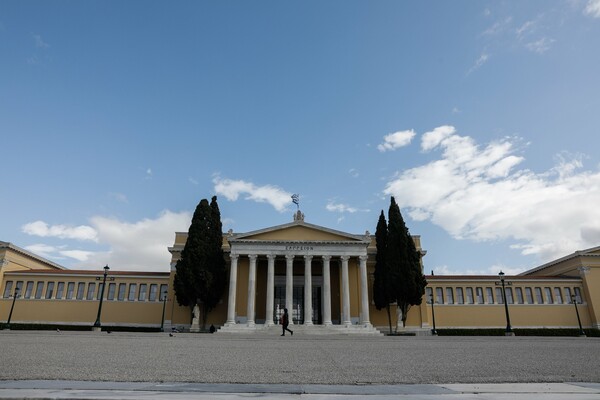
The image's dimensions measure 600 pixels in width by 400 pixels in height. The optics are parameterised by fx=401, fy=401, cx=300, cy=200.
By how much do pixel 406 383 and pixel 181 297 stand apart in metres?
33.2

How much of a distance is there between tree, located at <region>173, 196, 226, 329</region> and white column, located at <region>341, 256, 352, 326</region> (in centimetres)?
1168

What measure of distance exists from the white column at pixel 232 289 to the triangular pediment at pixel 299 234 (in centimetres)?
218

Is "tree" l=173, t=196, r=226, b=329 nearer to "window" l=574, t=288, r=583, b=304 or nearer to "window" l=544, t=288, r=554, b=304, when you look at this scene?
"window" l=544, t=288, r=554, b=304

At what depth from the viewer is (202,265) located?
37250mm

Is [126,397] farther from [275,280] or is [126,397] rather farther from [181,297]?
[275,280]

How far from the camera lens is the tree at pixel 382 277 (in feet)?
125

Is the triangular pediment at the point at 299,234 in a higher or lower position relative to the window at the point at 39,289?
higher

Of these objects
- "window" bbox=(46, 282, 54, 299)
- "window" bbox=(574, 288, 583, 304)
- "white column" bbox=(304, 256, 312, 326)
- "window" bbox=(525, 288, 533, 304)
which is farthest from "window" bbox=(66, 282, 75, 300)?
"window" bbox=(574, 288, 583, 304)

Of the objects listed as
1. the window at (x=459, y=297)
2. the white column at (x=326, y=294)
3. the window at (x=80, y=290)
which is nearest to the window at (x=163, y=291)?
the window at (x=80, y=290)

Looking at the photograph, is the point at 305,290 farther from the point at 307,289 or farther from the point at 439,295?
the point at 439,295

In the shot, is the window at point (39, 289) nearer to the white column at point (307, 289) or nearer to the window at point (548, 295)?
the white column at point (307, 289)

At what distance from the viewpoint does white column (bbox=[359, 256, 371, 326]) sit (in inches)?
1467

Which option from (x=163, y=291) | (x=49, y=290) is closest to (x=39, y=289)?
(x=49, y=290)

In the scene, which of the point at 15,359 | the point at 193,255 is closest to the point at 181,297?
the point at 193,255
